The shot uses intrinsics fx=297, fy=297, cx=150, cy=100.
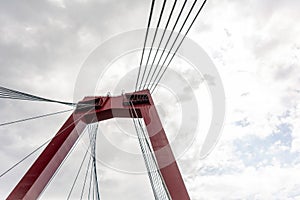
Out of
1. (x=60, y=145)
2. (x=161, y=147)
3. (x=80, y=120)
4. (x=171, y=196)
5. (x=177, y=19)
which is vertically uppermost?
(x=80, y=120)

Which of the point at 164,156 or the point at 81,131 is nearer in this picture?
the point at 164,156

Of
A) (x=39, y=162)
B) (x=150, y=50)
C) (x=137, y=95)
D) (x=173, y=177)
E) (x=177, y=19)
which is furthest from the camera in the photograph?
(x=137, y=95)

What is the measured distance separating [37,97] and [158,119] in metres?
3.13

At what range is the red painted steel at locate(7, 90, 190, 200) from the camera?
6465 millimetres

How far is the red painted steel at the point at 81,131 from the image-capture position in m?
6.46

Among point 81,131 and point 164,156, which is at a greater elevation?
point 81,131

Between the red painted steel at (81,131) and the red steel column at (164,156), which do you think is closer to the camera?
the red steel column at (164,156)

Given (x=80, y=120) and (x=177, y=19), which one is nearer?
(x=177, y=19)

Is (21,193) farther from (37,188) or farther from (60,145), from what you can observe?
(60,145)

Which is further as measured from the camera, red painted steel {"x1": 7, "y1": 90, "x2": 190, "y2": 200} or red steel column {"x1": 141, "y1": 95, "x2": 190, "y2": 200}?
red painted steel {"x1": 7, "y1": 90, "x2": 190, "y2": 200}

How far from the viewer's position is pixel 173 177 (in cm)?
638

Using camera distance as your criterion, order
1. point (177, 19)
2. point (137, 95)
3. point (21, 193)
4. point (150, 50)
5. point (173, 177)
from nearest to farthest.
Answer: point (177, 19) → point (150, 50) → point (173, 177) → point (21, 193) → point (137, 95)

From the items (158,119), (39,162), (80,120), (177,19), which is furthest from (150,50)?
(39,162)

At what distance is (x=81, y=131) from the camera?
8.27 meters
